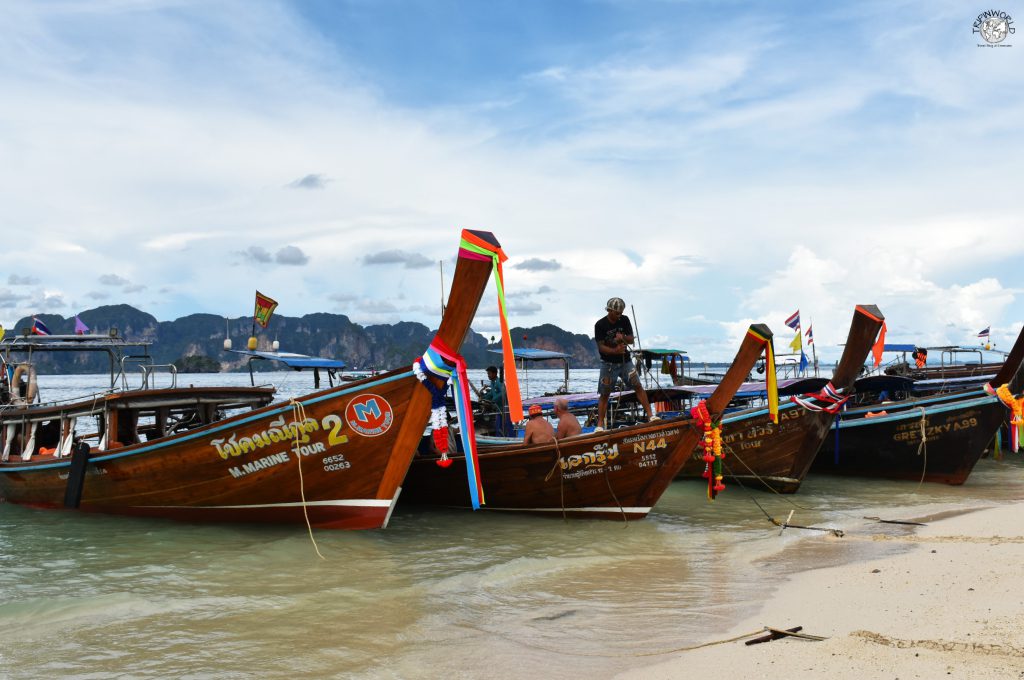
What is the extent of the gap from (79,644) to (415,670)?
9.34 feet

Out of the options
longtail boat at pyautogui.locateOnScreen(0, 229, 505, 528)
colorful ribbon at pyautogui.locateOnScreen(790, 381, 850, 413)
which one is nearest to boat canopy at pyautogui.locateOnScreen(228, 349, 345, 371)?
longtail boat at pyautogui.locateOnScreen(0, 229, 505, 528)

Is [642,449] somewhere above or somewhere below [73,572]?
above

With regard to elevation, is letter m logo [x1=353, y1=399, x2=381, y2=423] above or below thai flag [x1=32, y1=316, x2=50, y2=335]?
below

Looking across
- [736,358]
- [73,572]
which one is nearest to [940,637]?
[736,358]

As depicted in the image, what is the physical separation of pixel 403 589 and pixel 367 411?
6.91 ft

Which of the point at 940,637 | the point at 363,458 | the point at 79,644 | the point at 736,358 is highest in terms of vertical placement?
the point at 736,358

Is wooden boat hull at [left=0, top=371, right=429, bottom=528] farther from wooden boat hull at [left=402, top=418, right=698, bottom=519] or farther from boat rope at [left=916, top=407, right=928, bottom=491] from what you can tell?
boat rope at [left=916, top=407, right=928, bottom=491]

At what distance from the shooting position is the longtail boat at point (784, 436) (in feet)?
38.1

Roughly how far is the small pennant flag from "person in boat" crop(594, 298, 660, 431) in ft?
18.1

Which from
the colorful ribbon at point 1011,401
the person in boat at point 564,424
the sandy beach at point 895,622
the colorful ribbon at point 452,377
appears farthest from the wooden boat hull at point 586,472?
the colorful ribbon at point 1011,401

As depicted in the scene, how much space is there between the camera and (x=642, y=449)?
945cm

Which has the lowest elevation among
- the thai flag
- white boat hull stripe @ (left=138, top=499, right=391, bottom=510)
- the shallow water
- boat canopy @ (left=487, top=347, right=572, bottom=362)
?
the shallow water

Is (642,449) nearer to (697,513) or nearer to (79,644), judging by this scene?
(697,513)

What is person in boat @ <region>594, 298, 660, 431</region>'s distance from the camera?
10328 millimetres
